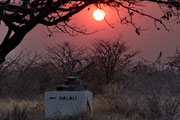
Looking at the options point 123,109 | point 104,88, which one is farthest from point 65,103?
point 104,88

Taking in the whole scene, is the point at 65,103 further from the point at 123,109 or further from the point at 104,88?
the point at 104,88

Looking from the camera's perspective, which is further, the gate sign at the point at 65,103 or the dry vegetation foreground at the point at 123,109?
the gate sign at the point at 65,103

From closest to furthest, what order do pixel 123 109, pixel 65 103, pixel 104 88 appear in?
pixel 65 103 → pixel 123 109 → pixel 104 88

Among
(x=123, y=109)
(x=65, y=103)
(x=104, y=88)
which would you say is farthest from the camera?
(x=104, y=88)

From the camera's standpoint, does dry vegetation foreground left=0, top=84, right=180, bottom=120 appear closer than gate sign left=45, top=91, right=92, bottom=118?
Yes

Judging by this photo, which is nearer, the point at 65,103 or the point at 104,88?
the point at 65,103

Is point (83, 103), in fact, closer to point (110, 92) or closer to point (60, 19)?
point (60, 19)

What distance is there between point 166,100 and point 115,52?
62.1 ft

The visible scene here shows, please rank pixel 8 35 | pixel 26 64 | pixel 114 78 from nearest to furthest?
pixel 8 35
pixel 114 78
pixel 26 64

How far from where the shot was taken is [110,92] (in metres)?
16.0

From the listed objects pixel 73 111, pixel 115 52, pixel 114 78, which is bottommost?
pixel 73 111

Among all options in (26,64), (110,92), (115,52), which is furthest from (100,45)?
(110,92)

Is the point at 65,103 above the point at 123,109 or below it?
above

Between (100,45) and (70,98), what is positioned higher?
(100,45)
